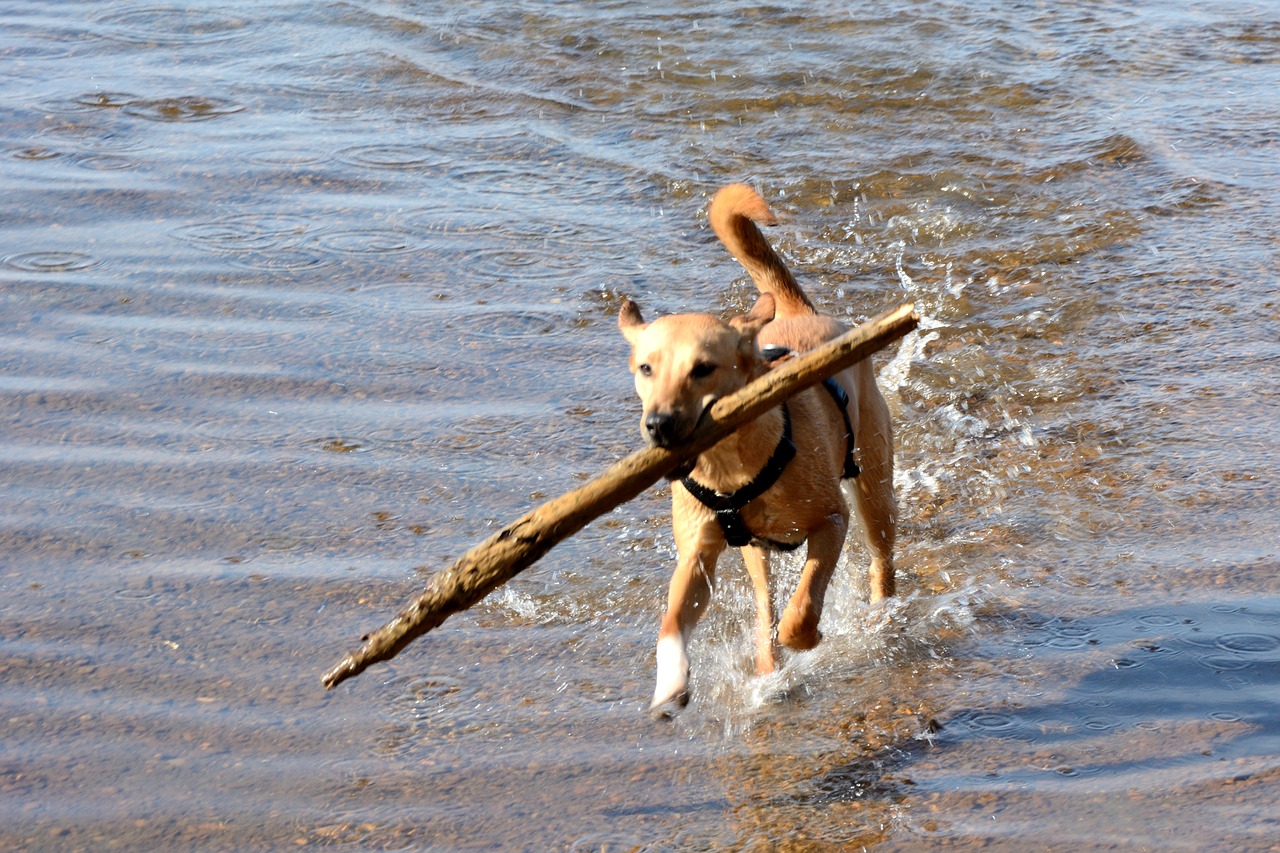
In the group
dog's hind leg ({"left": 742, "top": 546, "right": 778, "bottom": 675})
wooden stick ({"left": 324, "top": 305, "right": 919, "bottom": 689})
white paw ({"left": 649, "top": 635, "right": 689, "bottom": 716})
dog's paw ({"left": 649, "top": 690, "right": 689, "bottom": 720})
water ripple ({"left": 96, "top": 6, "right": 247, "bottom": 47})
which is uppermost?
wooden stick ({"left": 324, "top": 305, "right": 919, "bottom": 689})

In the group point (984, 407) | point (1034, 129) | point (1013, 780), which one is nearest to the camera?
point (1013, 780)

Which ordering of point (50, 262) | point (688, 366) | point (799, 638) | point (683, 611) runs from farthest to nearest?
point (50, 262)
point (799, 638)
point (683, 611)
point (688, 366)

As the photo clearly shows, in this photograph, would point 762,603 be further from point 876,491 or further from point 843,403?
point 843,403

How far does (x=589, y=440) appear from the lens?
6.67m

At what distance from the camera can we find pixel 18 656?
16.2 ft

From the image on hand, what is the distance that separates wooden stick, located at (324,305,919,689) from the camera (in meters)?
3.71

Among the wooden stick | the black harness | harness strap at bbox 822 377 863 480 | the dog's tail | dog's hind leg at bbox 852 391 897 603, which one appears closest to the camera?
the wooden stick

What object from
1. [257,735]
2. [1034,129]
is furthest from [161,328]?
[1034,129]

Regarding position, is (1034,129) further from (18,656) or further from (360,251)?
(18,656)

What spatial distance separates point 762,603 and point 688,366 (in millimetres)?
1448

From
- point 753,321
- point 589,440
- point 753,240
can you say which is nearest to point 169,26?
point 589,440

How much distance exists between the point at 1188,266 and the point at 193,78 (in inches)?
322

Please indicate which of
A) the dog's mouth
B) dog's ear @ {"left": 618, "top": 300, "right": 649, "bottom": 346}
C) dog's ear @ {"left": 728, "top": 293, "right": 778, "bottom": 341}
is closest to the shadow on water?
the dog's mouth

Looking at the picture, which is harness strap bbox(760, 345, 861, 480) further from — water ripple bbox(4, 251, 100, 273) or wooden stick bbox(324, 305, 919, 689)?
water ripple bbox(4, 251, 100, 273)
